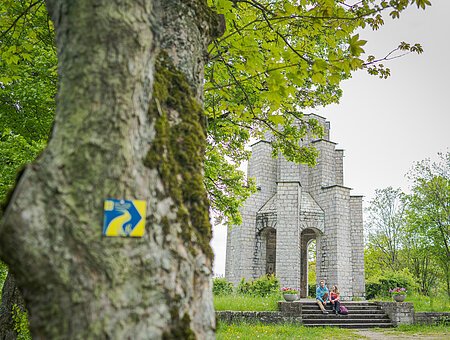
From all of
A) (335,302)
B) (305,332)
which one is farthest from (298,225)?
(305,332)

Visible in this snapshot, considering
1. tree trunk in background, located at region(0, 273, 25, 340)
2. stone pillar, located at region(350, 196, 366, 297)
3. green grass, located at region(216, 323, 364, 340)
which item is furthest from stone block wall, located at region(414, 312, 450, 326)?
tree trunk in background, located at region(0, 273, 25, 340)

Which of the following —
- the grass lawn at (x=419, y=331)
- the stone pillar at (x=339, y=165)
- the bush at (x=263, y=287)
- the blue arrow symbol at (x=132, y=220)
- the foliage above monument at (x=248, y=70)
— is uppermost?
the stone pillar at (x=339, y=165)

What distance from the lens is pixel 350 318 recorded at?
1378cm

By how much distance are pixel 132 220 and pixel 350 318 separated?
46.9 feet

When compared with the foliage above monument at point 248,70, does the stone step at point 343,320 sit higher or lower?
lower

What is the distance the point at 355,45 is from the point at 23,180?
2.36 m

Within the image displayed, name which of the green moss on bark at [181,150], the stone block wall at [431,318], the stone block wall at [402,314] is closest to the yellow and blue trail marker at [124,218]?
the green moss on bark at [181,150]

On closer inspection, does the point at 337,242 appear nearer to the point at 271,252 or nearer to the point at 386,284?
the point at 386,284

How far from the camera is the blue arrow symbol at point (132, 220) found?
1329mm

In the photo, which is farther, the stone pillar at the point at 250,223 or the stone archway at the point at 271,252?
the stone archway at the point at 271,252

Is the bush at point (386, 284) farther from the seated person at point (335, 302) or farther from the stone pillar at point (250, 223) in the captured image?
the seated person at point (335, 302)

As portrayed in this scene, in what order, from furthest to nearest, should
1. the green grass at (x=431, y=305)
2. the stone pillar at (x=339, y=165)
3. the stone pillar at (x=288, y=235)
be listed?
1. the stone pillar at (x=339, y=165)
2. the stone pillar at (x=288, y=235)
3. the green grass at (x=431, y=305)

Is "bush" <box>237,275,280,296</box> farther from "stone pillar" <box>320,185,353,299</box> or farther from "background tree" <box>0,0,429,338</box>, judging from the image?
"background tree" <box>0,0,429,338</box>

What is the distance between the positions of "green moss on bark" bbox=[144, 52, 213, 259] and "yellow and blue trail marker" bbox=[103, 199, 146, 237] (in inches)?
5.6
